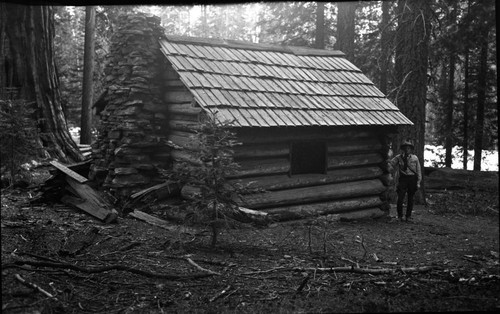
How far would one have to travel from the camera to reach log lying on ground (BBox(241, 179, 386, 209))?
8.57 meters

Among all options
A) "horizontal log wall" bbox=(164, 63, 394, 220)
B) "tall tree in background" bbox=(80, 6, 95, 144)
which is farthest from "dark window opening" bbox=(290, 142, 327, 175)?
"tall tree in background" bbox=(80, 6, 95, 144)

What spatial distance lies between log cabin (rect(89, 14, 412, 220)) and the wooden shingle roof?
28mm

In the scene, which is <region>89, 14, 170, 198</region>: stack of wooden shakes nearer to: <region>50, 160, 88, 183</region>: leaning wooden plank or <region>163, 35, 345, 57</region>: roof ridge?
<region>163, 35, 345, 57</region>: roof ridge

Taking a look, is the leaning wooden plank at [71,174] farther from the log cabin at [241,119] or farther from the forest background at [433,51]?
the forest background at [433,51]

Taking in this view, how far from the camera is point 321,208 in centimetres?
948

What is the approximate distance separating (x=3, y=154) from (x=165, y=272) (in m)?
2.70

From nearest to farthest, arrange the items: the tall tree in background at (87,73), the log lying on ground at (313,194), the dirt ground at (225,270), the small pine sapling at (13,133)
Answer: the dirt ground at (225,270)
the small pine sapling at (13,133)
the log lying on ground at (313,194)
the tall tree in background at (87,73)

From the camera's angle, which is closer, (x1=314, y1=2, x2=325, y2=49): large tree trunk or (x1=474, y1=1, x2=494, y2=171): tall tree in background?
(x1=474, y1=1, x2=494, y2=171): tall tree in background

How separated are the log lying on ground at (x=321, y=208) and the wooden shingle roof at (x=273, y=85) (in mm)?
1773

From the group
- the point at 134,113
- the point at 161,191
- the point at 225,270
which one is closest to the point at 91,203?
the point at 161,191

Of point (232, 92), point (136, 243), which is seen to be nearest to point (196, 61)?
point (232, 92)

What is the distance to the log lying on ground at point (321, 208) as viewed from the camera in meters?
8.77

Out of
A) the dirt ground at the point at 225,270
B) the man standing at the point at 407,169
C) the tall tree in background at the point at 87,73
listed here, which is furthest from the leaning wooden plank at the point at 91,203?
the tall tree in background at the point at 87,73

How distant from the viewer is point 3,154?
581cm
